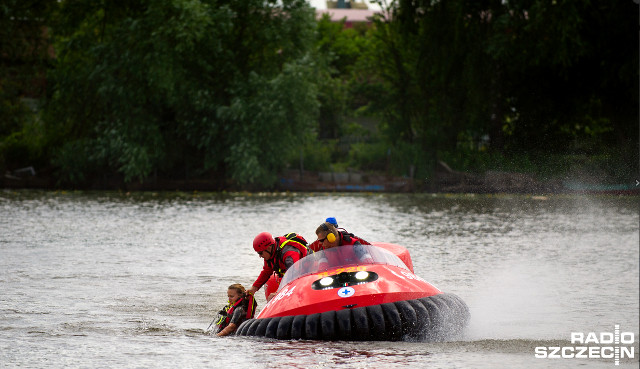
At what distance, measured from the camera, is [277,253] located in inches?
488

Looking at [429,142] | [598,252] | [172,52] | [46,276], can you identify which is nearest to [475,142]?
[429,142]

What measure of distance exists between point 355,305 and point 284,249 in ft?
5.92

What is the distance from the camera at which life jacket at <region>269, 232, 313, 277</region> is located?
12.4 metres

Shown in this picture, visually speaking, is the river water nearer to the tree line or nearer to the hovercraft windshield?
the hovercraft windshield

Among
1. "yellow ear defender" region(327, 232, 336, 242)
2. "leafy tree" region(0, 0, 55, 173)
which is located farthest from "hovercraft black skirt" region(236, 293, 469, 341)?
"leafy tree" region(0, 0, 55, 173)

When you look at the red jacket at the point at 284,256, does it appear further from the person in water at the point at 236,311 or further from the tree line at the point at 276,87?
the tree line at the point at 276,87

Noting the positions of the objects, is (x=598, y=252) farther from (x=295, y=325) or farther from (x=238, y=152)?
(x=238, y=152)

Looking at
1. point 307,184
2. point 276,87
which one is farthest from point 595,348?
point 307,184

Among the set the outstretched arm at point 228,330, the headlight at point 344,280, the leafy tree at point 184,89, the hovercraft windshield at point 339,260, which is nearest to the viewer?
the headlight at point 344,280

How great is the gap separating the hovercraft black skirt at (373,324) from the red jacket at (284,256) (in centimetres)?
121

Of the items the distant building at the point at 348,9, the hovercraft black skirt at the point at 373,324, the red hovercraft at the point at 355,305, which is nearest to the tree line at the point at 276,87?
the red hovercraft at the point at 355,305

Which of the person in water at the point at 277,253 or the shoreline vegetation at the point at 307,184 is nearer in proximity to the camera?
the person in water at the point at 277,253

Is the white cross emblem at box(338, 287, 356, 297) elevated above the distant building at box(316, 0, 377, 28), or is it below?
below

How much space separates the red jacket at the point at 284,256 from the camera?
1231cm
